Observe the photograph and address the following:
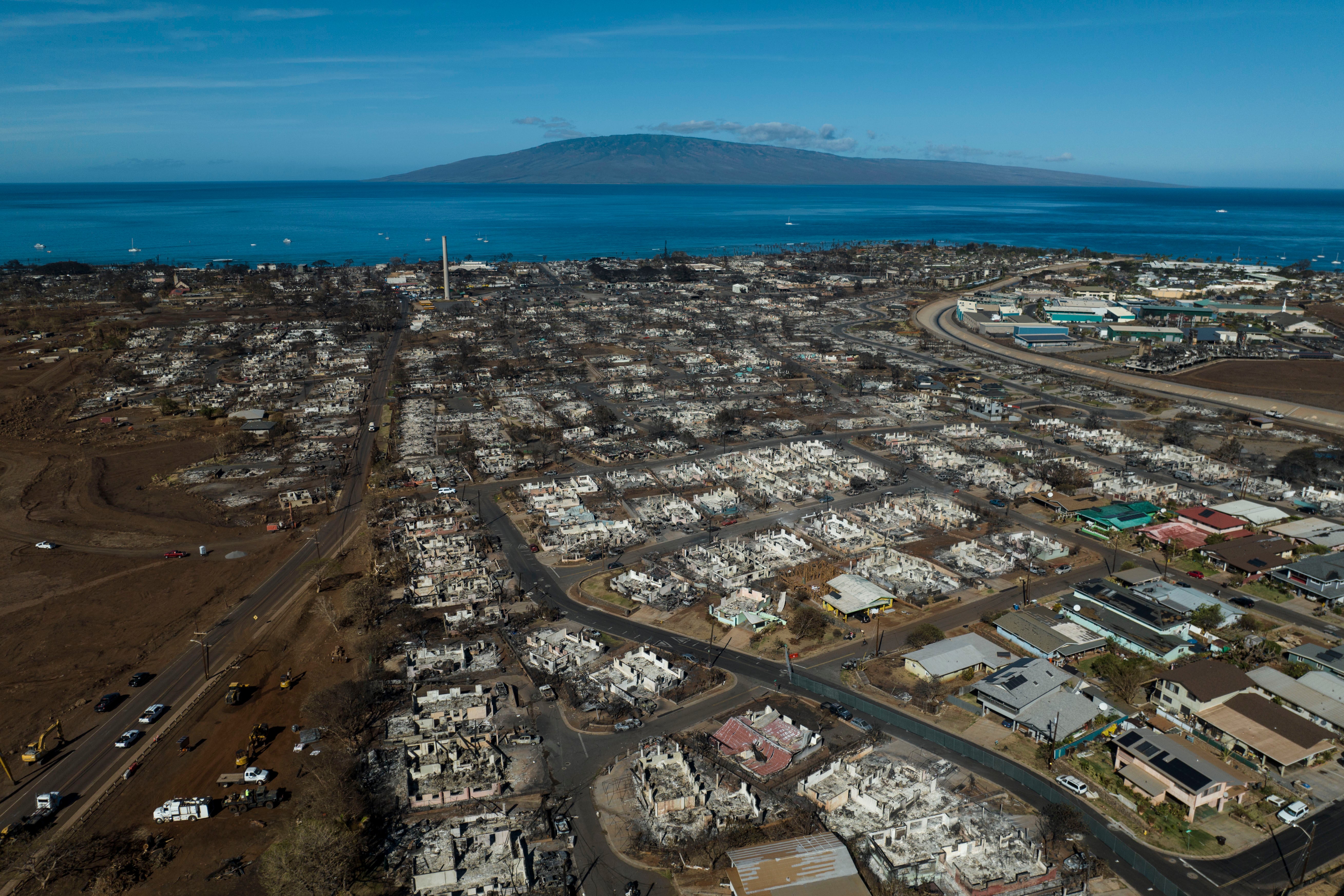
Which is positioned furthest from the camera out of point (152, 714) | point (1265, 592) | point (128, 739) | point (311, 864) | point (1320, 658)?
point (1265, 592)

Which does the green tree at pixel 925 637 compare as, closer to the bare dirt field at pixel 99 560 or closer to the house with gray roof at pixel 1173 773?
the house with gray roof at pixel 1173 773

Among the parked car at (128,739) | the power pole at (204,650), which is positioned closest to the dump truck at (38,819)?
the parked car at (128,739)

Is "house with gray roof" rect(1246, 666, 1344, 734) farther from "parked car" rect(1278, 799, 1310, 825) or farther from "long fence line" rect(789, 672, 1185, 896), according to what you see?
"long fence line" rect(789, 672, 1185, 896)

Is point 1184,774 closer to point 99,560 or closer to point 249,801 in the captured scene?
point 249,801

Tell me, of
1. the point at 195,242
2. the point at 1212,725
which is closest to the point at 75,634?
the point at 1212,725

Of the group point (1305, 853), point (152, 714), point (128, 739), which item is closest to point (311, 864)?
point (128, 739)

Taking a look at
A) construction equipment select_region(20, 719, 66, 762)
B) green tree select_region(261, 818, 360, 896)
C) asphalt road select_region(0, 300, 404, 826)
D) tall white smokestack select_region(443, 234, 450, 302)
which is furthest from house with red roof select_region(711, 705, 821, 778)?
tall white smokestack select_region(443, 234, 450, 302)
